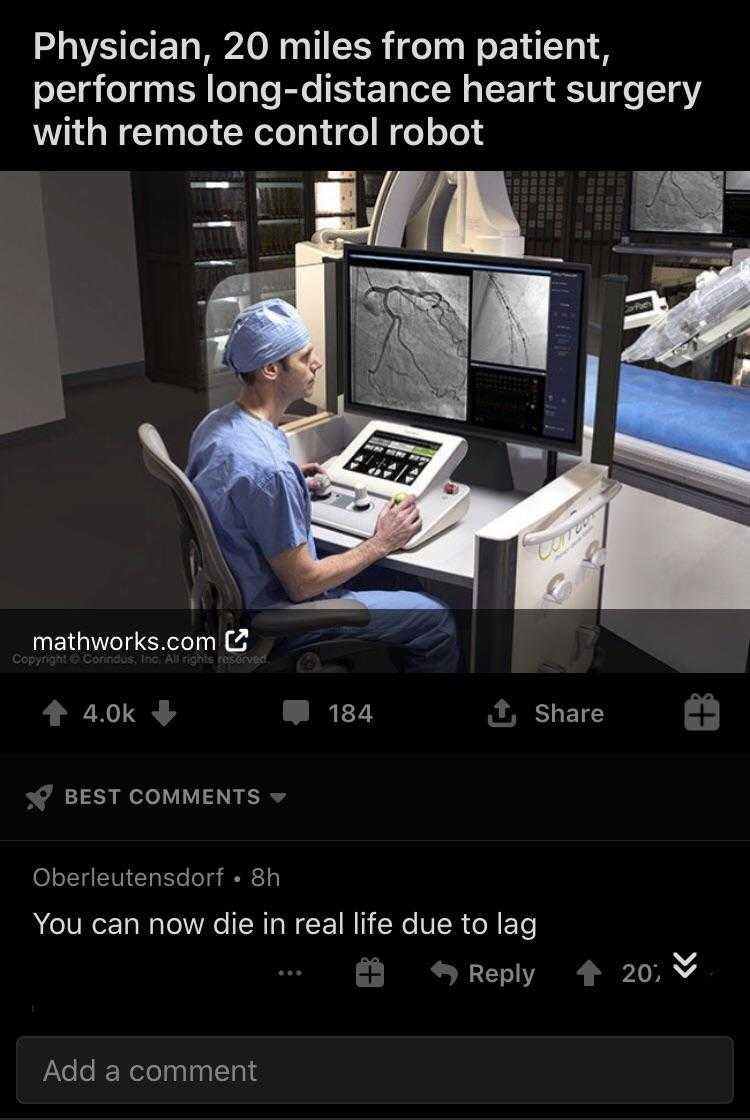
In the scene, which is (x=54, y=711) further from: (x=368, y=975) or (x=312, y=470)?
(x=312, y=470)

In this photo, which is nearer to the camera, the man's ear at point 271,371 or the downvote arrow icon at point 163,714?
the downvote arrow icon at point 163,714

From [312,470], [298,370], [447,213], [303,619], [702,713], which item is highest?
[447,213]

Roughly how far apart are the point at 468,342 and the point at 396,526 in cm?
48

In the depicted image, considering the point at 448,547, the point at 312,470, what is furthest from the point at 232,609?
the point at 312,470

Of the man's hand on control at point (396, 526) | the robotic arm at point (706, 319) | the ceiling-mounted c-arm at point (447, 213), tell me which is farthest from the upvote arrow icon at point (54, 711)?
the ceiling-mounted c-arm at point (447, 213)

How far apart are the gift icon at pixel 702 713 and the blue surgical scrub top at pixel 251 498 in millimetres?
1049

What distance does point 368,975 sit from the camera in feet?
2.77

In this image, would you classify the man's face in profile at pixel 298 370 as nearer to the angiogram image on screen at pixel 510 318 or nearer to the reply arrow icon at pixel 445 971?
the angiogram image on screen at pixel 510 318

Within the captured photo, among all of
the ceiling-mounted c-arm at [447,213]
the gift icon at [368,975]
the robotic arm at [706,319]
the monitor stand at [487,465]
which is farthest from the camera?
the ceiling-mounted c-arm at [447,213]

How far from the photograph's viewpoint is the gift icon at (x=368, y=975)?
0.84 m

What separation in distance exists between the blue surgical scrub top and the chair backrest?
58 millimetres

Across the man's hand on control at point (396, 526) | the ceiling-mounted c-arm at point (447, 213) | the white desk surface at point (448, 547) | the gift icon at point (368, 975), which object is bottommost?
the white desk surface at point (448, 547)

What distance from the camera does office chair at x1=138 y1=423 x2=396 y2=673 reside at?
5.66 ft

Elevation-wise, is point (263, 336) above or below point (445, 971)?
above
